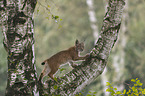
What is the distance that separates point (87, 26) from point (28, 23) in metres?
20.2

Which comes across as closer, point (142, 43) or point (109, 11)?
point (109, 11)

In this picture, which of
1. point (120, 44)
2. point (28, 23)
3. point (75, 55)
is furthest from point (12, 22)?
point (120, 44)

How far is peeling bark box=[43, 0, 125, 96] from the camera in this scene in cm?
448

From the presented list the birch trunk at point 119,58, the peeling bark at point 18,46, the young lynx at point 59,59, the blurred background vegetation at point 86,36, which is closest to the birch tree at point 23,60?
the peeling bark at point 18,46

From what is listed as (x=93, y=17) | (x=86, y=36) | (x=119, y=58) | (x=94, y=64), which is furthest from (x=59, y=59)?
(x=86, y=36)

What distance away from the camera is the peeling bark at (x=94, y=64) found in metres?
4.48

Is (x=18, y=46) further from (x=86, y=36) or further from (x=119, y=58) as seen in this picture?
(x=86, y=36)

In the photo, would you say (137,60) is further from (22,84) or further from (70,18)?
(22,84)

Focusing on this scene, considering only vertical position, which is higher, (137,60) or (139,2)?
(139,2)

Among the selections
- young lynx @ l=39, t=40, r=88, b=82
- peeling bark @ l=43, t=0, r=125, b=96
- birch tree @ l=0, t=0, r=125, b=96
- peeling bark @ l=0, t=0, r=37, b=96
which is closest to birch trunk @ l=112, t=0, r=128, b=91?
young lynx @ l=39, t=40, r=88, b=82

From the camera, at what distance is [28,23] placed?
4.34 m

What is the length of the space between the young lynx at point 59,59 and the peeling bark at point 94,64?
1.77 ft

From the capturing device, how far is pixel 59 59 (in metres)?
5.69

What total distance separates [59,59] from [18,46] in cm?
156
